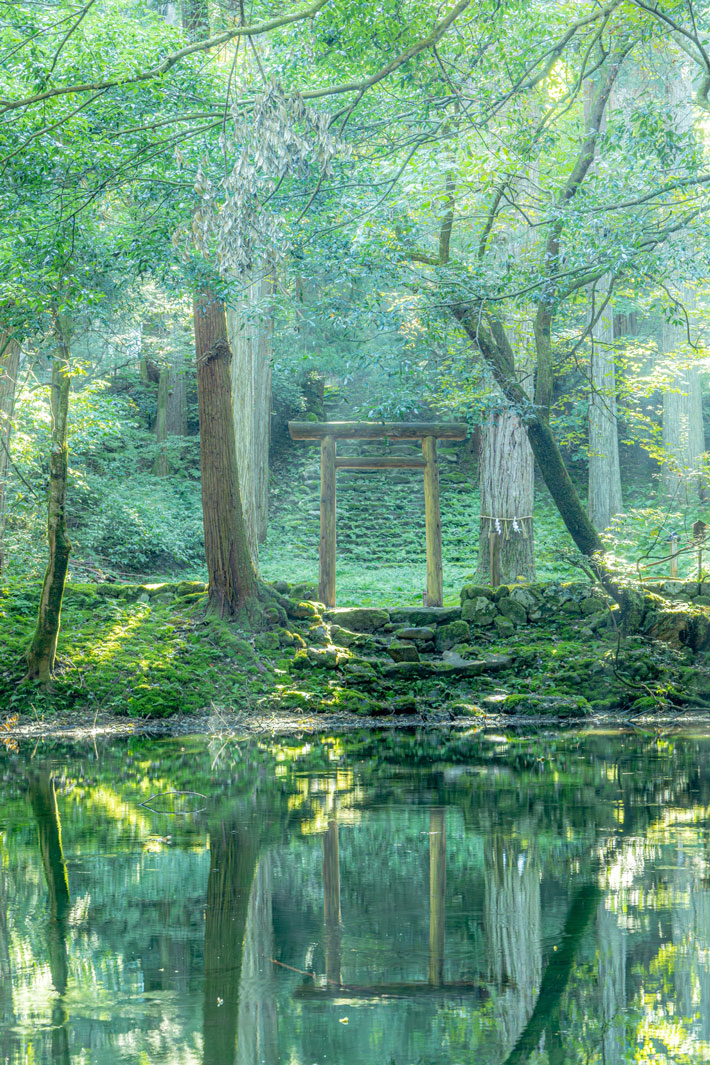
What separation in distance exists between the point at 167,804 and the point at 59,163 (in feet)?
19.0

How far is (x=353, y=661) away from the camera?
11188 millimetres

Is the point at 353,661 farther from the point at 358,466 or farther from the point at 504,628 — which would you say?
the point at 358,466

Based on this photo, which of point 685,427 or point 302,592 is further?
point 685,427

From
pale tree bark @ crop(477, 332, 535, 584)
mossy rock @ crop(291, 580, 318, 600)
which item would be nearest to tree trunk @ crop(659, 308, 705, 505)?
pale tree bark @ crop(477, 332, 535, 584)

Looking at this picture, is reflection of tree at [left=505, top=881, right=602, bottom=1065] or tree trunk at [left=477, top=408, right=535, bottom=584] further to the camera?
tree trunk at [left=477, top=408, right=535, bottom=584]

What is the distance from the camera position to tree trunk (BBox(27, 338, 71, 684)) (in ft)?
31.6

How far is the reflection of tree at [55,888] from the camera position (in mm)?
2857

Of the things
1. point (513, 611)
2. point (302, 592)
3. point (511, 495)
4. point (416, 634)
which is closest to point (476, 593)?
point (513, 611)

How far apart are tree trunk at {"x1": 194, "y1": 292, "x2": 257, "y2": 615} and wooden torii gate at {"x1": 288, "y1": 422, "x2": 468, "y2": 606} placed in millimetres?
1476

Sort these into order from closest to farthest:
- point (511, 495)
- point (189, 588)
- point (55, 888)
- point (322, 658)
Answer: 1. point (55, 888)
2. point (322, 658)
3. point (189, 588)
4. point (511, 495)

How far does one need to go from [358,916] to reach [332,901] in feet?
0.81

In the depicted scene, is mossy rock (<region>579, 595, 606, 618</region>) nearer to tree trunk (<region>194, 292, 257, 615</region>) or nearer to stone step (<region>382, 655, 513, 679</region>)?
stone step (<region>382, 655, 513, 679</region>)

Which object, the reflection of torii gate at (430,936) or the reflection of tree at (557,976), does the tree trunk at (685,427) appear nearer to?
the reflection of torii gate at (430,936)

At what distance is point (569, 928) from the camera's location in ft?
12.3
